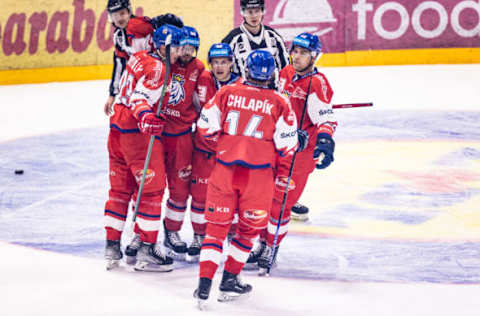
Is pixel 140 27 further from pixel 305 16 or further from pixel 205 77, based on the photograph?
pixel 305 16

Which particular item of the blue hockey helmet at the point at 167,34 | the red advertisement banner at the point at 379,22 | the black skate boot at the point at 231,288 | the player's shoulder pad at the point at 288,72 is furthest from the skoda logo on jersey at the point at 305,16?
the black skate boot at the point at 231,288

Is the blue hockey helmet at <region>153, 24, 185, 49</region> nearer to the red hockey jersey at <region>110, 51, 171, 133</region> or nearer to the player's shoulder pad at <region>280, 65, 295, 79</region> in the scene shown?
the red hockey jersey at <region>110, 51, 171, 133</region>

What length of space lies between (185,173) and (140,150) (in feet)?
1.59

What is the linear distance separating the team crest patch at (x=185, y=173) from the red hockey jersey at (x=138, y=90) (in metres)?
0.51

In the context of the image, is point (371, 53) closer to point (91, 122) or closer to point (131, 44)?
point (91, 122)

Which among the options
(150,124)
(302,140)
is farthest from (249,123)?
(150,124)

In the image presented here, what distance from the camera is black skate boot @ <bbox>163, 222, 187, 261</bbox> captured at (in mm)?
5168

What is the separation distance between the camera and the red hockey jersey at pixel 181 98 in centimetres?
495

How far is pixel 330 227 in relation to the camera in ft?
19.1

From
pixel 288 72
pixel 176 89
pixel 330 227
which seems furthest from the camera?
pixel 330 227

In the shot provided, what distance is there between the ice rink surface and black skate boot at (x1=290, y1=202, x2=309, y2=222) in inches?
4.8

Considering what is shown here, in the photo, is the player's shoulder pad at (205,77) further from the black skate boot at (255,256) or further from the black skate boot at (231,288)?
the black skate boot at (231,288)

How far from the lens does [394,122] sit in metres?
9.37

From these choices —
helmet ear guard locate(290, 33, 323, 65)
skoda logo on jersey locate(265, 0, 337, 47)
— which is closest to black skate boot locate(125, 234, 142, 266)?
helmet ear guard locate(290, 33, 323, 65)
